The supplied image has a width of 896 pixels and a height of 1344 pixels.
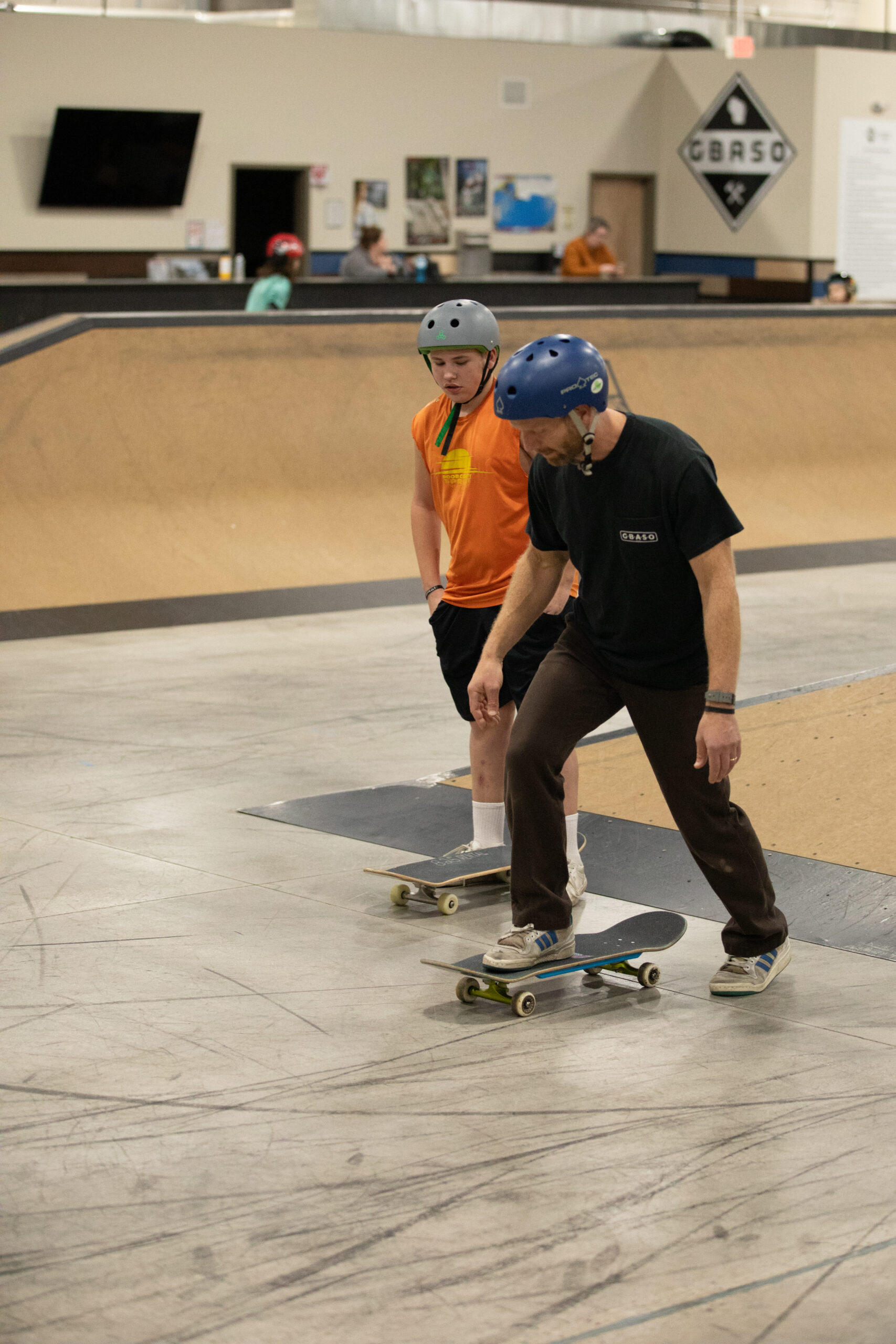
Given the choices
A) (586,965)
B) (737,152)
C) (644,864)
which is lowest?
(644,864)

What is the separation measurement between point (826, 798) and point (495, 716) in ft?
6.72

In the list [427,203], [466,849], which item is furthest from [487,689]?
[427,203]

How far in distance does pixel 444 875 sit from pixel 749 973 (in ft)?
3.83

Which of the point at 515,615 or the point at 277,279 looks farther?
the point at 277,279

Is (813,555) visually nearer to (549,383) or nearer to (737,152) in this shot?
(549,383)

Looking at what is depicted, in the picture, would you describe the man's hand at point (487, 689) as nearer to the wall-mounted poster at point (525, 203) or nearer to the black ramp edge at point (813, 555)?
the black ramp edge at point (813, 555)

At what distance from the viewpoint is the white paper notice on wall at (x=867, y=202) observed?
78.5 ft

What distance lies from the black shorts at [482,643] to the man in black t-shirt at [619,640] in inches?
29.4

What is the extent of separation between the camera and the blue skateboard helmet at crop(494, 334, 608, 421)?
420cm

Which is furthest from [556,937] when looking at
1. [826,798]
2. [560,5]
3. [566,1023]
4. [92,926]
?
[560,5]

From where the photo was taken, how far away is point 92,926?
518 centimetres

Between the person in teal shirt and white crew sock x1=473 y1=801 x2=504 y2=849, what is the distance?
8964 mm

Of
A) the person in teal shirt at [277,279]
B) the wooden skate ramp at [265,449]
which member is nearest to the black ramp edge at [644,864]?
the wooden skate ramp at [265,449]

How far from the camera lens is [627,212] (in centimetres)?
2633
